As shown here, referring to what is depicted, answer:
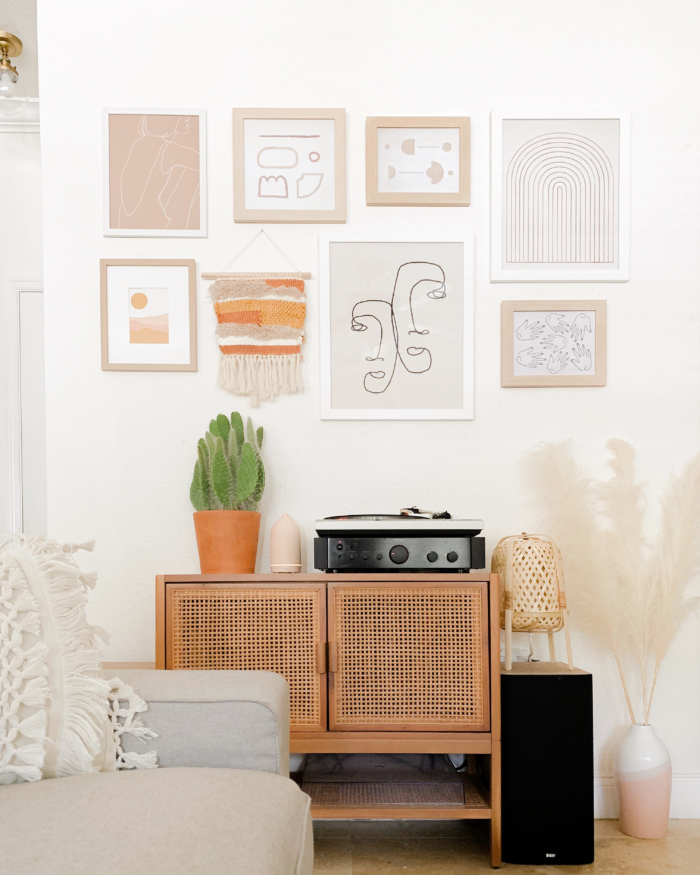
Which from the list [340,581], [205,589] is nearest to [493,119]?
[340,581]

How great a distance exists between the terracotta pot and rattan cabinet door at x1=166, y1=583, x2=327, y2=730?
0.13m

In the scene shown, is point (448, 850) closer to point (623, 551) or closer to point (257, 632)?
point (257, 632)

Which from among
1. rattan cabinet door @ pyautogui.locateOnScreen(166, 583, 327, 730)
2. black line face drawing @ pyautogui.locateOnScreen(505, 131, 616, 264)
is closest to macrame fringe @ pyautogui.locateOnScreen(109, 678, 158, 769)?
rattan cabinet door @ pyautogui.locateOnScreen(166, 583, 327, 730)

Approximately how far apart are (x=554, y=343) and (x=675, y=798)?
145cm

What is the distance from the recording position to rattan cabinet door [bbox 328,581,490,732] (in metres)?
1.96

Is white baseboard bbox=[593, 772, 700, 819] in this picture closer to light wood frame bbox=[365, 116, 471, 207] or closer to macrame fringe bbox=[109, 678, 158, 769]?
macrame fringe bbox=[109, 678, 158, 769]

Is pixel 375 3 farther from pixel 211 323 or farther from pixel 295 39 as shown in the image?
pixel 211 323

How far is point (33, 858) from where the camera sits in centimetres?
93

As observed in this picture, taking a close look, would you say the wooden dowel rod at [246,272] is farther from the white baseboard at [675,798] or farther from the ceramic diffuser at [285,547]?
the white baseboard at [675,798]

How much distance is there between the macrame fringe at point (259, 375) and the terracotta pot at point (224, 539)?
16.3 inches

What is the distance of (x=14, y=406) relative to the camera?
2973mm

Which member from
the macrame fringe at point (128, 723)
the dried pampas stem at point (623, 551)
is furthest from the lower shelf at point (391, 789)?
the macrame fringe at point (128, 723)

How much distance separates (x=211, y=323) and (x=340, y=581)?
0.94 metres

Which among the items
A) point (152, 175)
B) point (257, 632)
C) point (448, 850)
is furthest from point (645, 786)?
point (152, 175)
